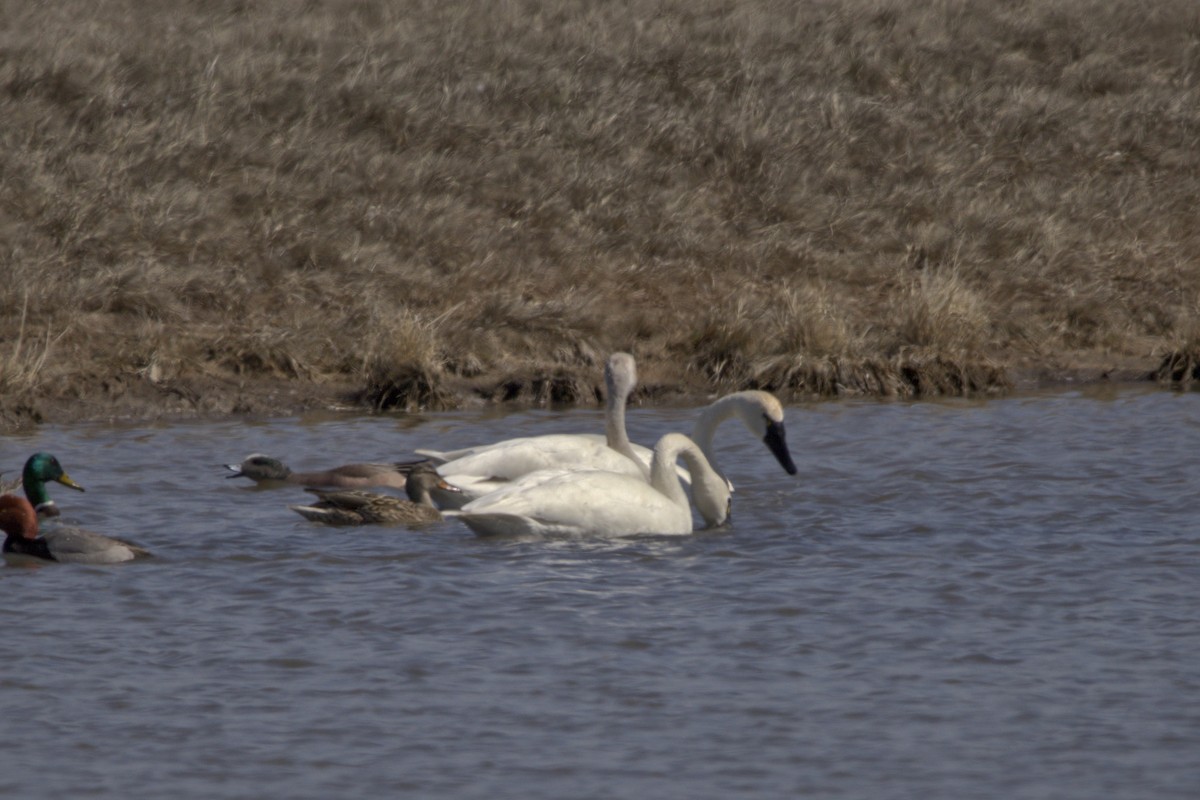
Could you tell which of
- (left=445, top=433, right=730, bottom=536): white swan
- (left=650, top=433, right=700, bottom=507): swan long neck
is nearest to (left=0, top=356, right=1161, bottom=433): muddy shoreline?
(left=650, top=433, right=700, bottom=507): swan long neck

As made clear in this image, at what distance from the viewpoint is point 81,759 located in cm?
619

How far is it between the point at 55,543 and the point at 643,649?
10.9ft

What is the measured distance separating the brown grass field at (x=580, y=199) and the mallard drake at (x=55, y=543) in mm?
4174

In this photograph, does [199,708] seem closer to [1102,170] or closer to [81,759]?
[81,759]

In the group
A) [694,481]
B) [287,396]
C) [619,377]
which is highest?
[619,377]

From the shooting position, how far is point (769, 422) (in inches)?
445

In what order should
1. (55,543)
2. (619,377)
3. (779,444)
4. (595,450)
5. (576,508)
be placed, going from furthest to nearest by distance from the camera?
(619,377)
(779,444)
(595,450)
(576,508)
(55,543)

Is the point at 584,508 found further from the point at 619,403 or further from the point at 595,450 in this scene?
the point at 619,403

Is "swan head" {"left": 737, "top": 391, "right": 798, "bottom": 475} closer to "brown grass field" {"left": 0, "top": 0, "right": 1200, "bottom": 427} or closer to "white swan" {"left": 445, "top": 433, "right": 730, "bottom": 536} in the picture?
"white swan" {"left": 445, "top": 433, "right": 730, "bottom": 536}

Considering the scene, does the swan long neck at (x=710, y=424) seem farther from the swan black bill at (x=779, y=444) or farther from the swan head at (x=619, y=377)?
the swan head at (x=619, y=377)

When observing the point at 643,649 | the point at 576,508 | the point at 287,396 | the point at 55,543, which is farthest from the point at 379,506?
the point at 287,396

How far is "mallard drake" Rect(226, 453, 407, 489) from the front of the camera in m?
11.2

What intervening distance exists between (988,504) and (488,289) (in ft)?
23.5

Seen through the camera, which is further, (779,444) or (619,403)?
(619,403)
